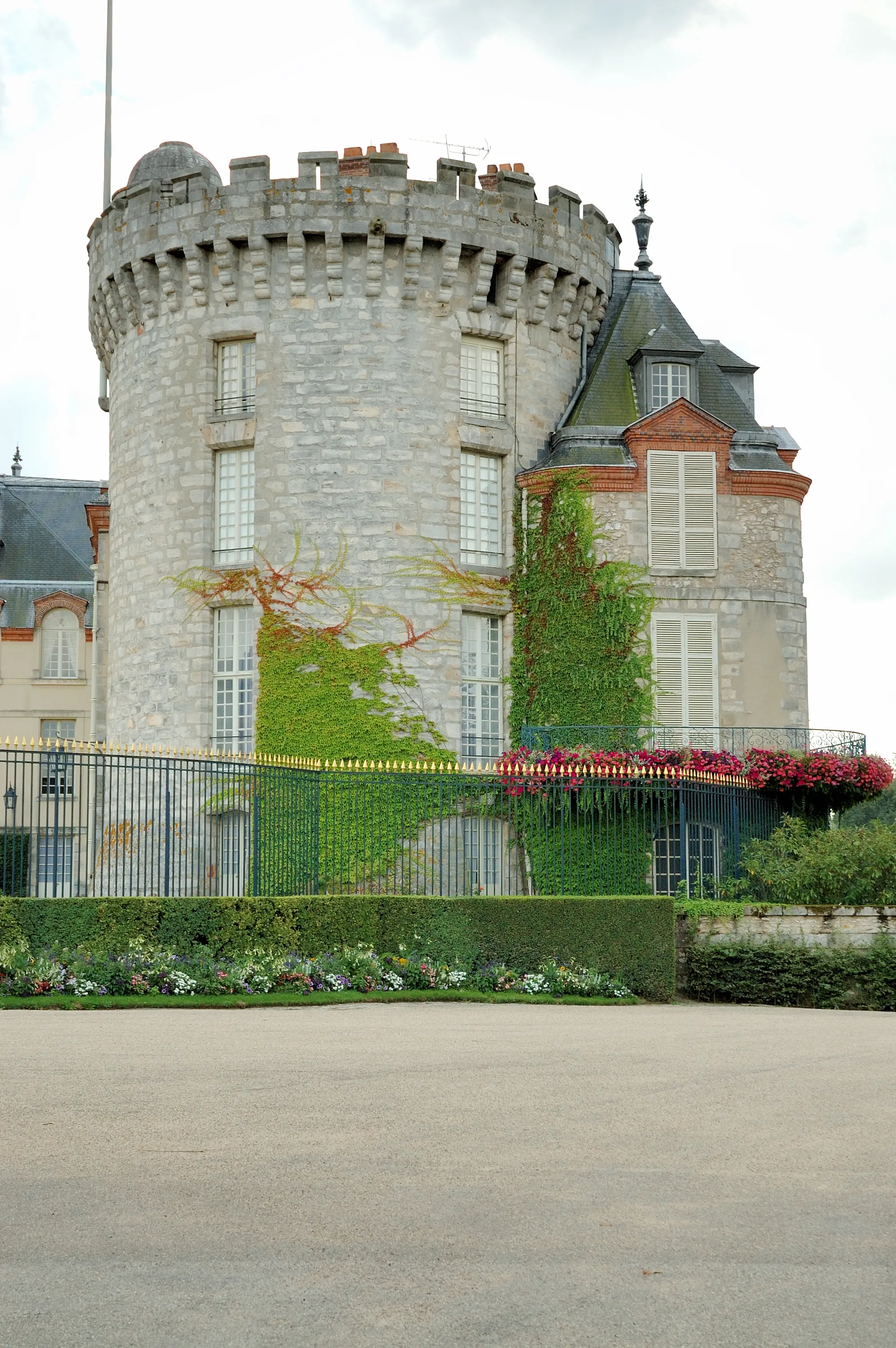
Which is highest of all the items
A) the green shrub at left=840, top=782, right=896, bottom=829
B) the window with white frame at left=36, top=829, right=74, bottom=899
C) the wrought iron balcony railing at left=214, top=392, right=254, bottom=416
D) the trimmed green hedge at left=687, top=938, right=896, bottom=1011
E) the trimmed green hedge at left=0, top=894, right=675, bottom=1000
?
the wrought iron balcony railing at left=214, top=392, right=254, bottom=416

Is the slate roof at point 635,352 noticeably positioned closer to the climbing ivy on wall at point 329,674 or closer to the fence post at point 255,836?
the climbing ivy on wall at point 329,674

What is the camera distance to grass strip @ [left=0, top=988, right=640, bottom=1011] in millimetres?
13734

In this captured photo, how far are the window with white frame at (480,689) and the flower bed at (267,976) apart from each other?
7564 millimetres

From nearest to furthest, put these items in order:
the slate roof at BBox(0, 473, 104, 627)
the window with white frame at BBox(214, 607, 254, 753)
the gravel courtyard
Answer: the gravel courtyard < the window with white frame at BBox(214, 607, 254, 753) < the slate roof at BBox(0, 473, 104, 627)

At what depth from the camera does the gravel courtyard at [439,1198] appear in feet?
16.1

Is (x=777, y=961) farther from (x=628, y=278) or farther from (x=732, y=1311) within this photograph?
(x=628, y=278)

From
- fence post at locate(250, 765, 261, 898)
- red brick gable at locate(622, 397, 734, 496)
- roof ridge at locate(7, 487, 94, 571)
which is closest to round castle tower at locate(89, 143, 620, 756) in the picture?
red brick gable at locate(622, 397, 734, 496)

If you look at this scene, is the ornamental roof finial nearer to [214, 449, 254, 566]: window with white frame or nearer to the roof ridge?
[214, 449, 254, 566]: window with white frame

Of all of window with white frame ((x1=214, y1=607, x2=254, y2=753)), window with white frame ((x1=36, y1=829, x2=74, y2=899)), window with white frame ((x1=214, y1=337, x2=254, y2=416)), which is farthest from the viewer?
window with white frame ((x1=214, y1=337, x2=254, y2=416))

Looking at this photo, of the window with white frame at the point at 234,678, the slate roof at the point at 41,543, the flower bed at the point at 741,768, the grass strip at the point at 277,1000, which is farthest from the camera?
the slate roof at the point at 41,543

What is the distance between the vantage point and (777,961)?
1703 cm

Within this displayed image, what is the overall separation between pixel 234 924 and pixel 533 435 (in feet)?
39.6

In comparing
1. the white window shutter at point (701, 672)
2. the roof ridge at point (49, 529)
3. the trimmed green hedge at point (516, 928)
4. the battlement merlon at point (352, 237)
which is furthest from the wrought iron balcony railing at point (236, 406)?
the roof ridge at point (49, 529)

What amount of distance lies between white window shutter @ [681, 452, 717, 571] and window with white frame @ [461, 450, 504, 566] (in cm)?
306
